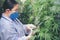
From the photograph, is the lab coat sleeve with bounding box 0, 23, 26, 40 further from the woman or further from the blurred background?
the blurred background

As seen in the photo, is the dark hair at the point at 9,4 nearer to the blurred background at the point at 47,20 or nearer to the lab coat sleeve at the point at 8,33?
the lab coat sleeve at the point at 8,33

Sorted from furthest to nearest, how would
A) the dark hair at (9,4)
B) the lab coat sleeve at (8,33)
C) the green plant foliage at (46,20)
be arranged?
the dark hair at (9,4)
the lab coat sleeve at (8,33)
the green plant foliage at (46,20)

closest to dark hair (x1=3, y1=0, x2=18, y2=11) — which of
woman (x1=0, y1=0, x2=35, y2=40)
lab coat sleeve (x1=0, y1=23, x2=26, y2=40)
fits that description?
woman (x1=0, y1=0, x2=35, y2=40)

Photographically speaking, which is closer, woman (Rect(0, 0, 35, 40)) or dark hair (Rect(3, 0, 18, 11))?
woman (Rect(0, 0, 35, 40))

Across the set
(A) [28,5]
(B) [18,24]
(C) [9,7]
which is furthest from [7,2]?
(A) [28,5]

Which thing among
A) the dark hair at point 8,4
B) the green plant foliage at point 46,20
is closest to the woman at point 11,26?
the dark hair at point 8,4

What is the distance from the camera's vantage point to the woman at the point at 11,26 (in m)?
3.20

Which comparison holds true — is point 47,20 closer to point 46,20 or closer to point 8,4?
point 46,20

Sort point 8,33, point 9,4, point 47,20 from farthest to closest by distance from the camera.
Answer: point 9,4
point 8,33
point 47,20

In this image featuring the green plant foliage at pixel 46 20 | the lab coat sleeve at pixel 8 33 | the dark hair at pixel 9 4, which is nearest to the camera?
the green plant foliage at pixel 46 20

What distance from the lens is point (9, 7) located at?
3.36 metres

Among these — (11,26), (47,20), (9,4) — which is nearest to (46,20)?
(47,20)

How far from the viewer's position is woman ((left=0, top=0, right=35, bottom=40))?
320cm

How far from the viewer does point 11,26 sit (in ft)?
10.6
